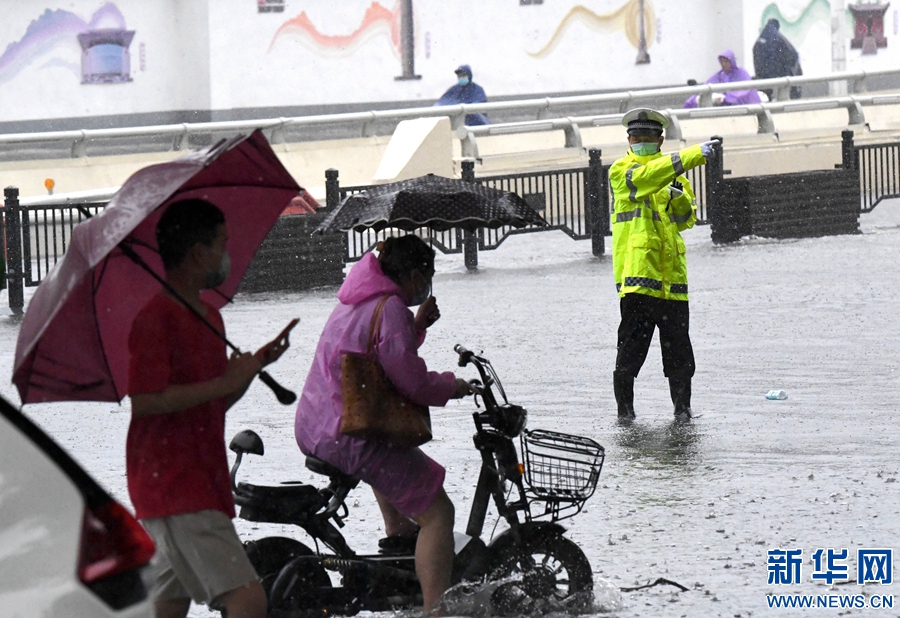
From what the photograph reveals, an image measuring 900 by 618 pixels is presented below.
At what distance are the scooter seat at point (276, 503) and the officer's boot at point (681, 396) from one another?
171 inches

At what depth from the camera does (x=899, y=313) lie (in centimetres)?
1317

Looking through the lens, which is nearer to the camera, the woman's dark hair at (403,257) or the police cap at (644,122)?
the woman's dark hair at (403,257)

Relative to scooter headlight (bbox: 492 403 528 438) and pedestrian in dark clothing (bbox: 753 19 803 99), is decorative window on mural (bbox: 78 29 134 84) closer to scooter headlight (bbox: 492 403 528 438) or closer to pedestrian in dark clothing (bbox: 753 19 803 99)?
pedestrian in dark clothing (bbox: 753 19 803 99)

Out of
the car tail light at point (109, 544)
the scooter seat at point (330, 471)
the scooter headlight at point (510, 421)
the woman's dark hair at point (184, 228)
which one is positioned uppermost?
the woman's dark hair at point (184, 228)

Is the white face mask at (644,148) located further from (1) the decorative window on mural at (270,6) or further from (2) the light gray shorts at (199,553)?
(1) the decorative window on mural at (270,6)

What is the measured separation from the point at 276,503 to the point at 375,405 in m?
0.45

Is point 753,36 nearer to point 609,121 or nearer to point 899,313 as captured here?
point 609,121

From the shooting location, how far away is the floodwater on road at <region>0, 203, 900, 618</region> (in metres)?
6.57

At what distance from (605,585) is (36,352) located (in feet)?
8.41

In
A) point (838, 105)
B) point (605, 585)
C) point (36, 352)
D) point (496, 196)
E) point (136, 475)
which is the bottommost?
point (605, 585)

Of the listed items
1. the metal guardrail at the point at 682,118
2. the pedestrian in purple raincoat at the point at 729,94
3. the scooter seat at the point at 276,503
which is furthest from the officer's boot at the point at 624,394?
the pedestrian in purple raincoat at the point at 729,94

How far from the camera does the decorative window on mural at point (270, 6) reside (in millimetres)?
34219

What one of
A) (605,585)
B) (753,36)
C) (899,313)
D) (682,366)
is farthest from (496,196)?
(753,36)

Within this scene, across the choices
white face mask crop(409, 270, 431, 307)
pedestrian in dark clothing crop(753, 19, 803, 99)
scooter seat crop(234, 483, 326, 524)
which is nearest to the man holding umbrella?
scooter seat crop(234, 483, 326, 524)
